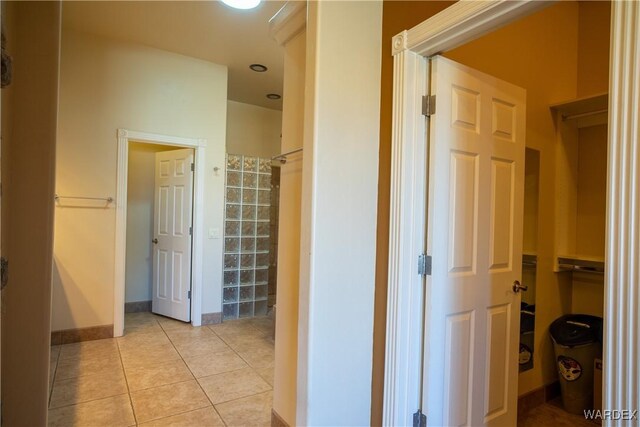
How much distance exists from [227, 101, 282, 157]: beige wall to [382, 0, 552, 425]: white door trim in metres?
3.84

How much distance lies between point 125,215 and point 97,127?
35.3 inches

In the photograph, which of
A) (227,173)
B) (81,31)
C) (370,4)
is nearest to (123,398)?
(227,173)

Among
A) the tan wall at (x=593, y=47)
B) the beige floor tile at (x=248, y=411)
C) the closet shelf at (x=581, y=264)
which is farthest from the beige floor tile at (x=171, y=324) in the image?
the tan wall at (x=593, y=47)

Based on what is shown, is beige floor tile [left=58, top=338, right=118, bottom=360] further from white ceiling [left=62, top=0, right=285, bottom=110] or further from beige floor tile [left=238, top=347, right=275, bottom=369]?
white ceiling [left=62, top=0, right=285, bottom=110]

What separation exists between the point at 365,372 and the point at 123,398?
1794 millimetres

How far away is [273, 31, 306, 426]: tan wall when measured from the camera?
Result: 1.88 meters

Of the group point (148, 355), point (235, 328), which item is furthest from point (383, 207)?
point (235, 328)

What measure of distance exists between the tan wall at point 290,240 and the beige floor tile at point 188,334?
1.84m

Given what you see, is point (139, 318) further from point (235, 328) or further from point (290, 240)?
point (290, 240)

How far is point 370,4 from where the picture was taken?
165cm

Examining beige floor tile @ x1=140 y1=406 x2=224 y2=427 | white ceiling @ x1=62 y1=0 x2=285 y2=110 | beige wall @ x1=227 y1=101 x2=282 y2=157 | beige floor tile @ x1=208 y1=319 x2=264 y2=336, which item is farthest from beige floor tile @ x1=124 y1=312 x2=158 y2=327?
white ceiling @ x1=62 y1=0 x2=285 y2=110

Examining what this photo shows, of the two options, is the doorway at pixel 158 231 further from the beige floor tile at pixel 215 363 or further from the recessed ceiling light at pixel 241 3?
the recessed ceiling light at pixel 241 3

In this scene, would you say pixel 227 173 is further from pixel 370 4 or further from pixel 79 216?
pixel 370 4

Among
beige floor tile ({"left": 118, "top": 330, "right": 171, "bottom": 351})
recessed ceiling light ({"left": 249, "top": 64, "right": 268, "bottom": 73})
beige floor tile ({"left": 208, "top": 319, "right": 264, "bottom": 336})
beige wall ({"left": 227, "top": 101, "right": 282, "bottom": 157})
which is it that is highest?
recessed ceiling light ({"left": 249, "top": 64, "right": 268, "bottom": 73})
